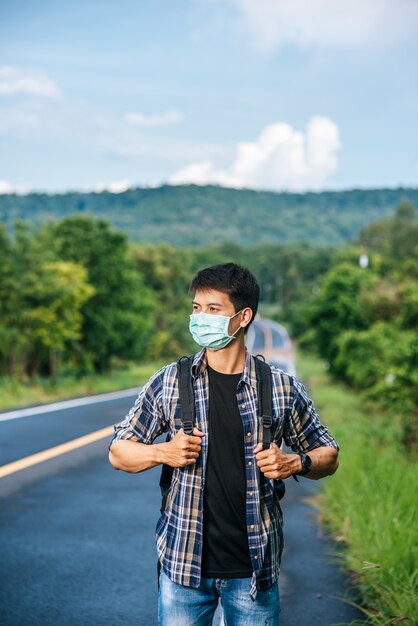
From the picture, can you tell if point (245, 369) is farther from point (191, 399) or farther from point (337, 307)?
point (337, 307)

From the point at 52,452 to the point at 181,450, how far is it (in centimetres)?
936

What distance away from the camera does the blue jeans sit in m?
3.18

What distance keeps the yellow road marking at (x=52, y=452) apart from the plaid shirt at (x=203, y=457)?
283 inches

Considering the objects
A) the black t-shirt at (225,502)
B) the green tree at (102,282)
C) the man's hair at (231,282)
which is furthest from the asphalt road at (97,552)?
the green tree at (102,282)

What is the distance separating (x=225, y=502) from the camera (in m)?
3.23

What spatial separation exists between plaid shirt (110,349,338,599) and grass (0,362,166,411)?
48.1 ft

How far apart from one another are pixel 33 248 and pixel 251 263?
153 metres

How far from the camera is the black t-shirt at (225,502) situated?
3197 millimetres

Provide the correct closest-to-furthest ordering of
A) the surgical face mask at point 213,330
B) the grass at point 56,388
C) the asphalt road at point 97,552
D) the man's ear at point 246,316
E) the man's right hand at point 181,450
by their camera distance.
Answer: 1. the man's right hand at point 181,450
2. the surgical face mask at point 213,330
3. the man's ear at point 246,316
4. the asphalt road at point 97,552
5. the grass at point 56,388

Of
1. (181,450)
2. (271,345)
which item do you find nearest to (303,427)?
(181,450)

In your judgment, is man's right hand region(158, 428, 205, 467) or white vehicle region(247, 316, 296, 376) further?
white vehicle region(247, 316, 296, 376)

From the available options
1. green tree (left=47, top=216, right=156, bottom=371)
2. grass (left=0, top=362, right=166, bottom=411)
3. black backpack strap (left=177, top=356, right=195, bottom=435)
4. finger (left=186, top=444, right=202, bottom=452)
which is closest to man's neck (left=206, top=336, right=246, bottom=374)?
black backpack strap (left=177, top=356, right=195, bottom=435)

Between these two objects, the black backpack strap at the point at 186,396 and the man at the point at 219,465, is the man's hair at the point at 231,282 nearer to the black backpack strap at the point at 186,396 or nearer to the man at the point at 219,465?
the man at the point at 219,465

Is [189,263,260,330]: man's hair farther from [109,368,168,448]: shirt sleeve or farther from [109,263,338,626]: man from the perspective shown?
[109,368,168,448]: shirt sleeve
